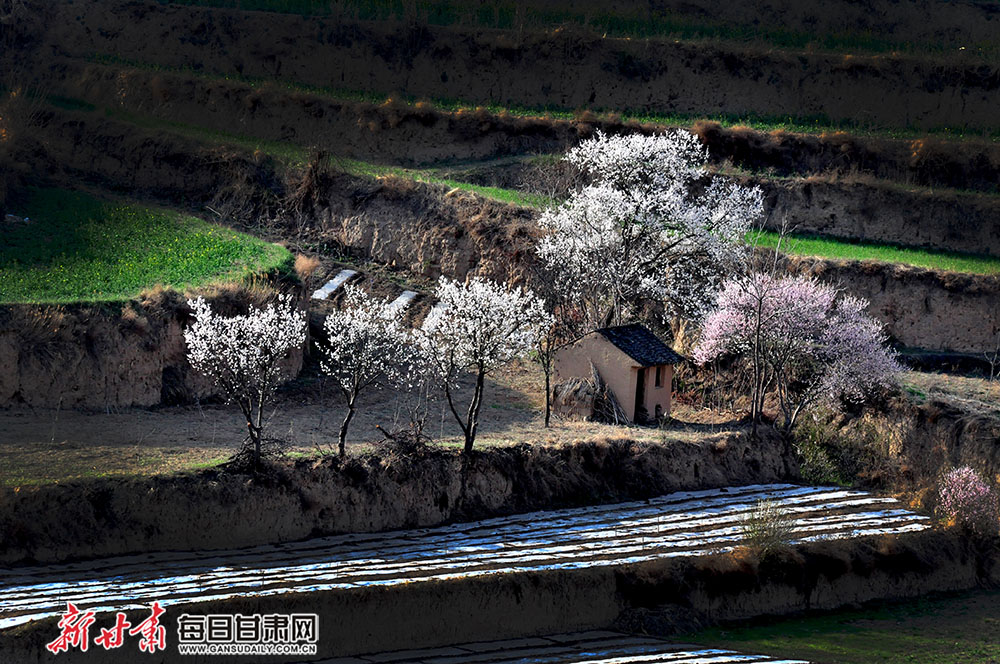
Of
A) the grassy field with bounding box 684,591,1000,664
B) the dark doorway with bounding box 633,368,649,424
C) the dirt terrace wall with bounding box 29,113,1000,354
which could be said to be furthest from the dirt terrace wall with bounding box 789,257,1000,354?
the grassy field with bounding box 684,591,1000,664

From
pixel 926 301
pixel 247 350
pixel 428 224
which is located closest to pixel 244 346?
pixel 247 350

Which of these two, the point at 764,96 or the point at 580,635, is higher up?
the point at 764,96

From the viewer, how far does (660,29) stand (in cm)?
6919

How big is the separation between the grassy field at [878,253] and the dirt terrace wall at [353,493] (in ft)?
41.7

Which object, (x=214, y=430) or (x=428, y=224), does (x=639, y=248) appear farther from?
(x=214, y=430)

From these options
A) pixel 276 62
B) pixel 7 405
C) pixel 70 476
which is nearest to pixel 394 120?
pixel 276 62

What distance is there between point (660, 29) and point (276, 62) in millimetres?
18703

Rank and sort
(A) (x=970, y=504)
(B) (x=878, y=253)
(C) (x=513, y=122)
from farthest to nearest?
(C) (x=513, y=122) < (B) (x=878, y=253) < (A) (x=970, y=504)

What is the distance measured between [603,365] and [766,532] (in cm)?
870

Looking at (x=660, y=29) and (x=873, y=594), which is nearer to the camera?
(x=873, y=594)

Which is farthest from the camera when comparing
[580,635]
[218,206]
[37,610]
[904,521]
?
[218,206]

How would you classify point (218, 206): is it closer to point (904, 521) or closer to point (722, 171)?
point (722, 171)

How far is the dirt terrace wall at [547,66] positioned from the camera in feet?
206

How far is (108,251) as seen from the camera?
42.6 metres
